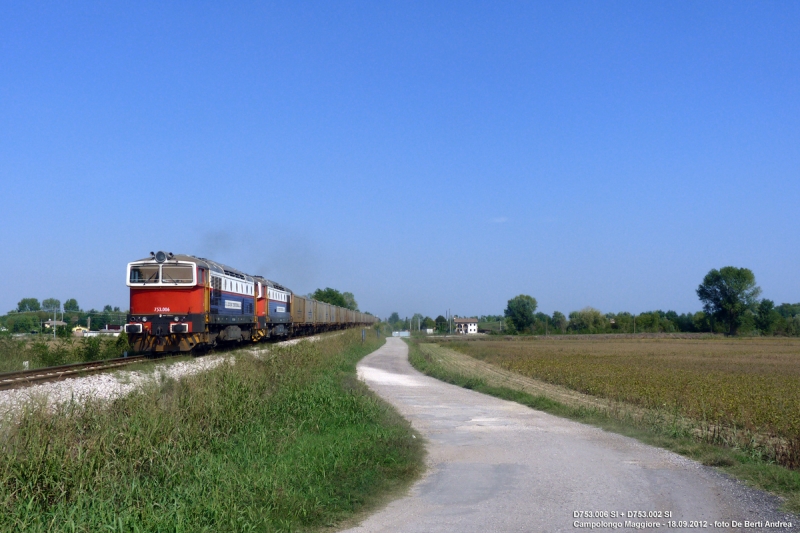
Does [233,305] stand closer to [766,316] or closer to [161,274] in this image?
[161,274]

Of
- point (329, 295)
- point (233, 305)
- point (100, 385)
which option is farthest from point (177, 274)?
point (329, 295)

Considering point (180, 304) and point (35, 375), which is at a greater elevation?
point (180, 304)

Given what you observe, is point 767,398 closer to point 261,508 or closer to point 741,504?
point 741,504

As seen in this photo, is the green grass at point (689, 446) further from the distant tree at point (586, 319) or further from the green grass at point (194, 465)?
the distant tree at point (586, 319)

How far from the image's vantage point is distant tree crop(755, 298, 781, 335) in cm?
12157

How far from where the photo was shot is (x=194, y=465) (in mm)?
8602

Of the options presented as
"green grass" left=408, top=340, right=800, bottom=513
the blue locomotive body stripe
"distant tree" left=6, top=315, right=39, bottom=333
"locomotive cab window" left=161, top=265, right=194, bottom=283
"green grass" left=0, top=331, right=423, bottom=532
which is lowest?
"green grass" left=408, top=340, right=800, bottom=513

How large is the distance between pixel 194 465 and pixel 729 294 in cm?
13746

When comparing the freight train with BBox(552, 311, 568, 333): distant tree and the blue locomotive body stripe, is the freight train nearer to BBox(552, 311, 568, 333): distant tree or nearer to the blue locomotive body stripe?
the blue locomotive body stripe

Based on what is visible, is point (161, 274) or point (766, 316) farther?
point (766, 316)

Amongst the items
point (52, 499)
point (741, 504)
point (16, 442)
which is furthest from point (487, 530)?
point (16, 442)

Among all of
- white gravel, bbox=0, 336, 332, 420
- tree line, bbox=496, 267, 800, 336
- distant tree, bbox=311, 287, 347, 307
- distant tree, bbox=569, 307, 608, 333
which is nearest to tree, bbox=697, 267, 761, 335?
tree line, bbox=496, 267, 800, 336

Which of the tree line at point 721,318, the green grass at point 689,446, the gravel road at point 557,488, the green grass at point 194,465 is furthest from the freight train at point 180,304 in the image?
the tree line at point 721,318

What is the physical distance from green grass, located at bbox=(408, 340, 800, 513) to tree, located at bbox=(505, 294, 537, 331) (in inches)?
5137
